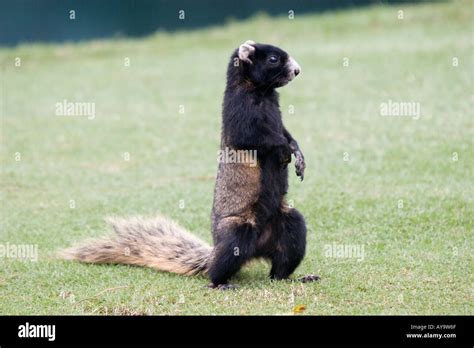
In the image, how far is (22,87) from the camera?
19156 millimetres

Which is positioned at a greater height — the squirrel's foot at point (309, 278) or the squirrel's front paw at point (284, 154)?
the squirrel's front paw at point (284, 154)

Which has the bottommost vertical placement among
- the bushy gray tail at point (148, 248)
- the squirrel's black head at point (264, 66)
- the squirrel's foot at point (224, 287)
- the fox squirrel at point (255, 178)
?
the squirrel's foot at point (224, 287)

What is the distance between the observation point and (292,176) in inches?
496

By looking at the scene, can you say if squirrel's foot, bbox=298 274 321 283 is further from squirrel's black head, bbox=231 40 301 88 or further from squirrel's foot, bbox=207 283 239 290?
squirrel's black head, bbox=231 40 301 88

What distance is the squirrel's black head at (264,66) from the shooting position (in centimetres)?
797

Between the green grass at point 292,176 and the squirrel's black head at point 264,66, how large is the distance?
1869 mm

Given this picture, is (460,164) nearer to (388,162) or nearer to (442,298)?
(388,162)

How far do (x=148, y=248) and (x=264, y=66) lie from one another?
7.18 ft

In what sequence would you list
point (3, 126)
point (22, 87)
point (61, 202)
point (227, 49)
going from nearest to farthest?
point (61, 202) → point (3, 126) → point (22, 87) → point (227, 49)

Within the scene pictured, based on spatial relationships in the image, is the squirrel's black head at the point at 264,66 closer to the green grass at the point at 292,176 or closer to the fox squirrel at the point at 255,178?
the fox squirrel at the point at 255,178

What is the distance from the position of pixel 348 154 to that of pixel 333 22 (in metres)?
9.64

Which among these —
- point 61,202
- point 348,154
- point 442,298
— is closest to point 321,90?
point 348,154

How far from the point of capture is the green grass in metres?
7.85

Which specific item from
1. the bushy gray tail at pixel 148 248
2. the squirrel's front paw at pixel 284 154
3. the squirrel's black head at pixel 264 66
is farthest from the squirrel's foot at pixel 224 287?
the squirrel's black head at pixel 264 66
